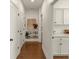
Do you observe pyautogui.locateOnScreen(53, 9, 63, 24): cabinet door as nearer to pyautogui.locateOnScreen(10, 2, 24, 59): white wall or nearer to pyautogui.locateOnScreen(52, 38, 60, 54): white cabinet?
pyautogui.locateOnScreen(52, 38, 60, 54): white cabinet

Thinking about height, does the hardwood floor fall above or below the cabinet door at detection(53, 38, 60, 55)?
below

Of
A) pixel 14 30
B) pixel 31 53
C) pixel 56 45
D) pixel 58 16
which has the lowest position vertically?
pixel 31 53

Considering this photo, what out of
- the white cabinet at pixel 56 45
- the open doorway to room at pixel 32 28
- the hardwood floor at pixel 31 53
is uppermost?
the open doorway to room at pixel 32 28

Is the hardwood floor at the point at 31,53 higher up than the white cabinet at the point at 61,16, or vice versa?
the white cabinet at the point at 61,16

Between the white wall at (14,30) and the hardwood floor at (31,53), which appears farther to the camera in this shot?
the hardwood floor at (31,53)

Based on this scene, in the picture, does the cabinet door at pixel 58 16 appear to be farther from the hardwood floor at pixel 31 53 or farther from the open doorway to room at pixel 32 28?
the open doorway to room at pixel 32 28

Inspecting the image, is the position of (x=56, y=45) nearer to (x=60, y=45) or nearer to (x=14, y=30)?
(x=60, y=45)

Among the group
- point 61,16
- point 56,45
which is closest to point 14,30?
point 56,45

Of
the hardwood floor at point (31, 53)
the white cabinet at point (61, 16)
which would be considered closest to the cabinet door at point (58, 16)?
the white cabinet at point (61, 16)

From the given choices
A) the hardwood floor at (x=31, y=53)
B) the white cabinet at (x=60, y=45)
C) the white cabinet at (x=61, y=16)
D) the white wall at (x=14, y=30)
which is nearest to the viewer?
the white wall at (x=14, y=30)

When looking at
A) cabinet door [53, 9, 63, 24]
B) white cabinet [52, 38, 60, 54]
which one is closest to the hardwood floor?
white cabinet [52, 38, 60, 54]
